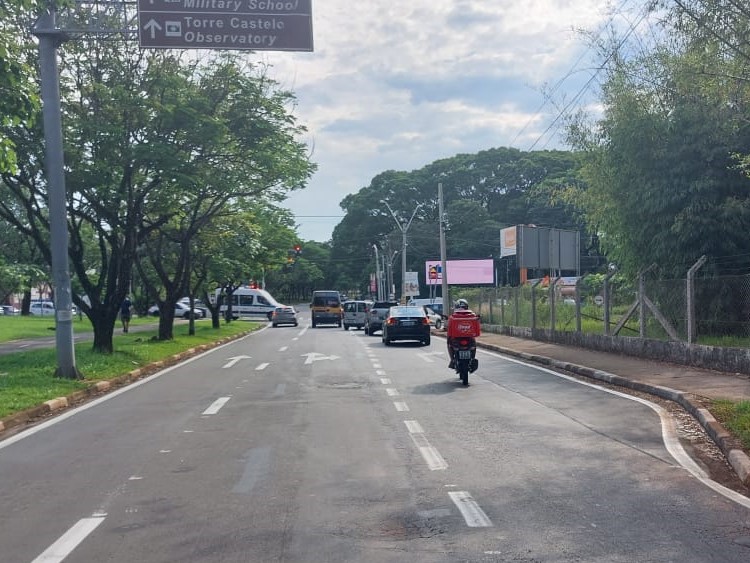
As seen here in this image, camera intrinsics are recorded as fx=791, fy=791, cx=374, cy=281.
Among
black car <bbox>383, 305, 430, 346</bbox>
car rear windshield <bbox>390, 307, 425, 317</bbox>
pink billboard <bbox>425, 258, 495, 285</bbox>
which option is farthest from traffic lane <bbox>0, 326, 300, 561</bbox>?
pink billboard <bbox>425, 258, 495, 285</bbox>

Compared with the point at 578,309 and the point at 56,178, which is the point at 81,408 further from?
the point at 578,309

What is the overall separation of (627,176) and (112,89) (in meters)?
13.2

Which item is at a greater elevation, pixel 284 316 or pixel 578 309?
pixel 578 309

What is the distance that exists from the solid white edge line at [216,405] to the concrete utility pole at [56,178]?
420 cm

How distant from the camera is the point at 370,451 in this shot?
886 centimetres

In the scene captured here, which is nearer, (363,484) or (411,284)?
(363,484)

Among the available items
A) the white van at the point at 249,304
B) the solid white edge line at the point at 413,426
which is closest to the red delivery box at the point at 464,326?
the solid white edge line at the point at 413,426

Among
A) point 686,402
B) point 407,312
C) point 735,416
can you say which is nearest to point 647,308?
point 686,402

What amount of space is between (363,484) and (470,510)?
1295 mm

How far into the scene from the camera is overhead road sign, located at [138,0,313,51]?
40.3ft

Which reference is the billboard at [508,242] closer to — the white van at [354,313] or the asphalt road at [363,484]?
the white van at [354,313]

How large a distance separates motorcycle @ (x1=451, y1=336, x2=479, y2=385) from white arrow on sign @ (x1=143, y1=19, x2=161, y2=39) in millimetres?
7678

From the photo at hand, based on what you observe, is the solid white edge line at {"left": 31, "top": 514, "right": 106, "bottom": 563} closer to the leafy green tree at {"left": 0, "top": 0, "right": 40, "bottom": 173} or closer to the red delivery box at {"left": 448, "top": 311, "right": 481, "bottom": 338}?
the leafy green tree at {"left": 0, "top": 0, "right": 40, "bottom": 173}

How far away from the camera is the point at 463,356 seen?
15.2 metres
